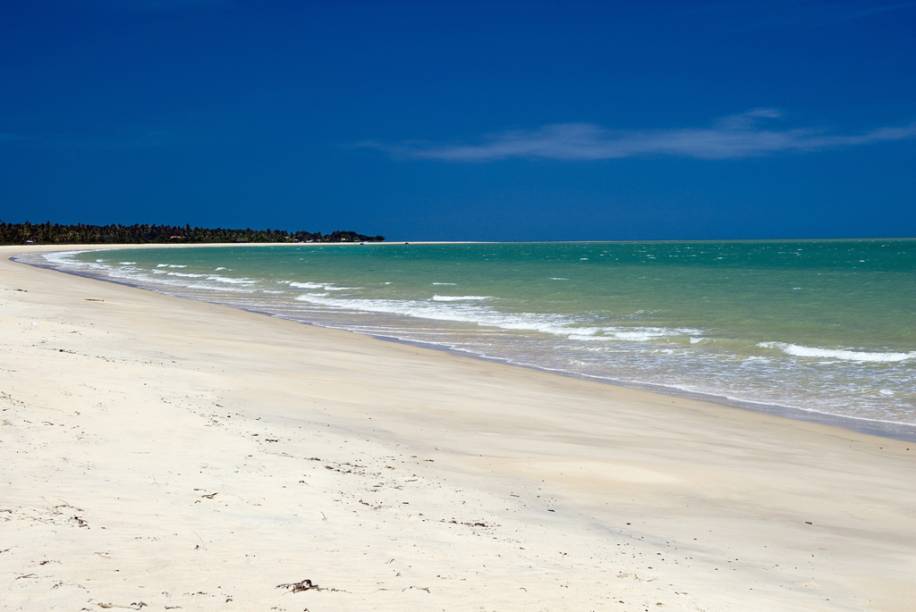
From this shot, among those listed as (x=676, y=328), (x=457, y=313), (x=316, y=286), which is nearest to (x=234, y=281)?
(x=316, y=286)

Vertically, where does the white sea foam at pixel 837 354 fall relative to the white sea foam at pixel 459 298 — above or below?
below

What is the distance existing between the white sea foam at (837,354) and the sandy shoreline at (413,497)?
20.9ft

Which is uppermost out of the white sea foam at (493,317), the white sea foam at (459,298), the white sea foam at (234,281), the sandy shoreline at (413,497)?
the white sea foam at (459,298)

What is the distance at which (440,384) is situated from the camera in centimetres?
1238

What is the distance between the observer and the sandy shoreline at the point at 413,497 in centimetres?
437

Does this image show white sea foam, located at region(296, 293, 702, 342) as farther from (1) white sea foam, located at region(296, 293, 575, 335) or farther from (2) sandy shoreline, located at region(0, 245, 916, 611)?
(2) sandy shoreline, located at region(0, 245, 916, 611)

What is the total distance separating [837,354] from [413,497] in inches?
552

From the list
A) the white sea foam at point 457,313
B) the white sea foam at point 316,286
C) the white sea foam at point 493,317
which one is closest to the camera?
the white sea foam at point 493,317

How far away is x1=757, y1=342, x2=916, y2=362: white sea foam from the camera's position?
16484 millimetres

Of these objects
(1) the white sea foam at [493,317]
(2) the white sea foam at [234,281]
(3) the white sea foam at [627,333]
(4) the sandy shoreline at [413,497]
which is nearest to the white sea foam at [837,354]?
(3) the white sea foam at [627,333]

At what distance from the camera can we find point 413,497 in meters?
6.13

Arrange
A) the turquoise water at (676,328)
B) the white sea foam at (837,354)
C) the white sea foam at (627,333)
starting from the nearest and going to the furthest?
1. the turquoise water at (676,328)
2. the white sea foam at (837,354)
3. the white sea foam at (627,333)

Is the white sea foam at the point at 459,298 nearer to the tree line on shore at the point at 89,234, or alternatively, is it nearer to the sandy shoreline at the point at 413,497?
the sandy shoreline at the point at 413,497

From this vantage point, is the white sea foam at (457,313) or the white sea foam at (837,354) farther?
the white sea foam at (457,313)
